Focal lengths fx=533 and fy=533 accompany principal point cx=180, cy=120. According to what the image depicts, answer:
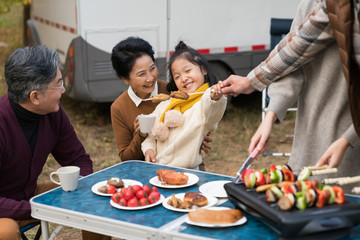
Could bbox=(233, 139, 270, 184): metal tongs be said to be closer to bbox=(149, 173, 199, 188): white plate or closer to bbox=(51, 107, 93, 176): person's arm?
bbox=(149, 173, 199, 188): white plate

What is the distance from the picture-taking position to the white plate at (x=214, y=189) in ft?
8.75

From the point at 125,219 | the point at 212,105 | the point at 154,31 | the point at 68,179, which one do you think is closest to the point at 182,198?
the point at 125,219

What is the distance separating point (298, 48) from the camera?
2.56 metres

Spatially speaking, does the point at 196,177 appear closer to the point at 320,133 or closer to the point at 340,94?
the point at 320,133

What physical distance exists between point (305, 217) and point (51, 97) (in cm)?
172

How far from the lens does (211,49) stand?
693 cm

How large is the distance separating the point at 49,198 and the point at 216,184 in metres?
0.86

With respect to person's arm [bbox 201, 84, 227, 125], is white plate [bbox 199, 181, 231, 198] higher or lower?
lower

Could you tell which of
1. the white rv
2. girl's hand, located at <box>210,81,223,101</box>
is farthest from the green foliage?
→ girl's hand, located at <box>210,81,223,101</box>

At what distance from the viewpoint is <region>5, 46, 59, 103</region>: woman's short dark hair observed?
3.03 m

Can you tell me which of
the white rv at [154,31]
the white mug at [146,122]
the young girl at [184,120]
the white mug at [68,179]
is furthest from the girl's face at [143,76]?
the white rv at [154,31]

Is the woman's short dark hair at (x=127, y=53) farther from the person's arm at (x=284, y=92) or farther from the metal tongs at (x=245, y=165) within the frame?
the metal tongs at (x=245, y=165)

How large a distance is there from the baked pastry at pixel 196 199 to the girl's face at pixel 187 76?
112cm

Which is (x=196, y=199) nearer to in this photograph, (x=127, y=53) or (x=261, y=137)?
(x=261, y=137)
